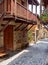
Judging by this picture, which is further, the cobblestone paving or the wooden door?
the wooden door

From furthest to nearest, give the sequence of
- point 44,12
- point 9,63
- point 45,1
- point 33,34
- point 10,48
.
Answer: point 33,34 → point 44,12 → point 10,48 → point 45,1 → point 9,63

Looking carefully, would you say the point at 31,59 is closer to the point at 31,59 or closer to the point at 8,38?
the point at 31,59

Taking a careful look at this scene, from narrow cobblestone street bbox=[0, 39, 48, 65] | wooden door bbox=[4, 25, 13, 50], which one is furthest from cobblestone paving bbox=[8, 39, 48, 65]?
wooden door bbox=[4, 25, 13, 50]

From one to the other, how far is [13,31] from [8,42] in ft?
3.23

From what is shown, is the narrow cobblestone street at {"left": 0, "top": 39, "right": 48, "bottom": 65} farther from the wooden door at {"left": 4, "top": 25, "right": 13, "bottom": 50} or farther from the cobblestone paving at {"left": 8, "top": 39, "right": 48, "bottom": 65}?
the wooden door at {"left": 4, "top": 25, "right": 13, "bottom": 50}

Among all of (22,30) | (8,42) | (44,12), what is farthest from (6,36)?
(44,12)

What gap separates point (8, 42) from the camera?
19.2 m

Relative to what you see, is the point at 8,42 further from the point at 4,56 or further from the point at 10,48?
the point at 4,56

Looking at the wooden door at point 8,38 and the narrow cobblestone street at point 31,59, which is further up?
the wooden door at point 8,38

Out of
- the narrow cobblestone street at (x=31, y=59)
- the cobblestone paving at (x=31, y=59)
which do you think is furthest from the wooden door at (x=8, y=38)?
the cobblestone paving at (x=31, y=59)

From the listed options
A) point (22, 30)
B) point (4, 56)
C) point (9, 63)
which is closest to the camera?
point (9, 63)

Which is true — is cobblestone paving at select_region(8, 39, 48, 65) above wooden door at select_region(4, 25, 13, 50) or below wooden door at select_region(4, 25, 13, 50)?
below

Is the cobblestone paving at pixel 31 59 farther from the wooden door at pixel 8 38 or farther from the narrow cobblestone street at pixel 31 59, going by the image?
the wooden door at pixel 8 38

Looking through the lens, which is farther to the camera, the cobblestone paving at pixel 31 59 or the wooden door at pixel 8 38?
the wooden door at pixel 8 38
